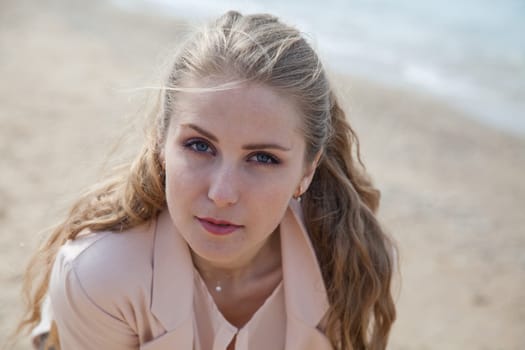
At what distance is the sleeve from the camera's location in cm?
234

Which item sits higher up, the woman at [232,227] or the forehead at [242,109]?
the forehead at [242,109]

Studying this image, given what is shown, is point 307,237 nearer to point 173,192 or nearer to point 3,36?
point 173,192

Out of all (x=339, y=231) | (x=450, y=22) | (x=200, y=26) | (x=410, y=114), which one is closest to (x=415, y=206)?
(x=410, y=114)

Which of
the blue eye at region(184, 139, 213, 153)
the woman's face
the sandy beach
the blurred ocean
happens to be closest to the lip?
the woman's face

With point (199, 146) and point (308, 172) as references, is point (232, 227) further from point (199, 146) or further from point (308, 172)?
point (308, 172)

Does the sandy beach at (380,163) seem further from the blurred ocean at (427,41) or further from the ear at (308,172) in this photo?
the blurred ocean at (427,41)

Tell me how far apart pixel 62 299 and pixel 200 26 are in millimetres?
1079

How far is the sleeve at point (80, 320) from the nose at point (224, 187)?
1.89 ft

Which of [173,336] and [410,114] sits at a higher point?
[173,336]

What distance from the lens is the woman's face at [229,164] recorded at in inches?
85.2

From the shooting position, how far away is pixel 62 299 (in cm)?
237

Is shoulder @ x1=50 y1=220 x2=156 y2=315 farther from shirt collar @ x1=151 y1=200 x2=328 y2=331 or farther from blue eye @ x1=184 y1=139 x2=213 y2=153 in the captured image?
blue eye @ x1=184 y1=139 x2=213 y2=153

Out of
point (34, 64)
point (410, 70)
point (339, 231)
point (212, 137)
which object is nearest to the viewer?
point (212, 137)

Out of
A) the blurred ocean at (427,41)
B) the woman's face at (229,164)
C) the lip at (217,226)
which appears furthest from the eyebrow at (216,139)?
the blurred ocean at (427,41)
